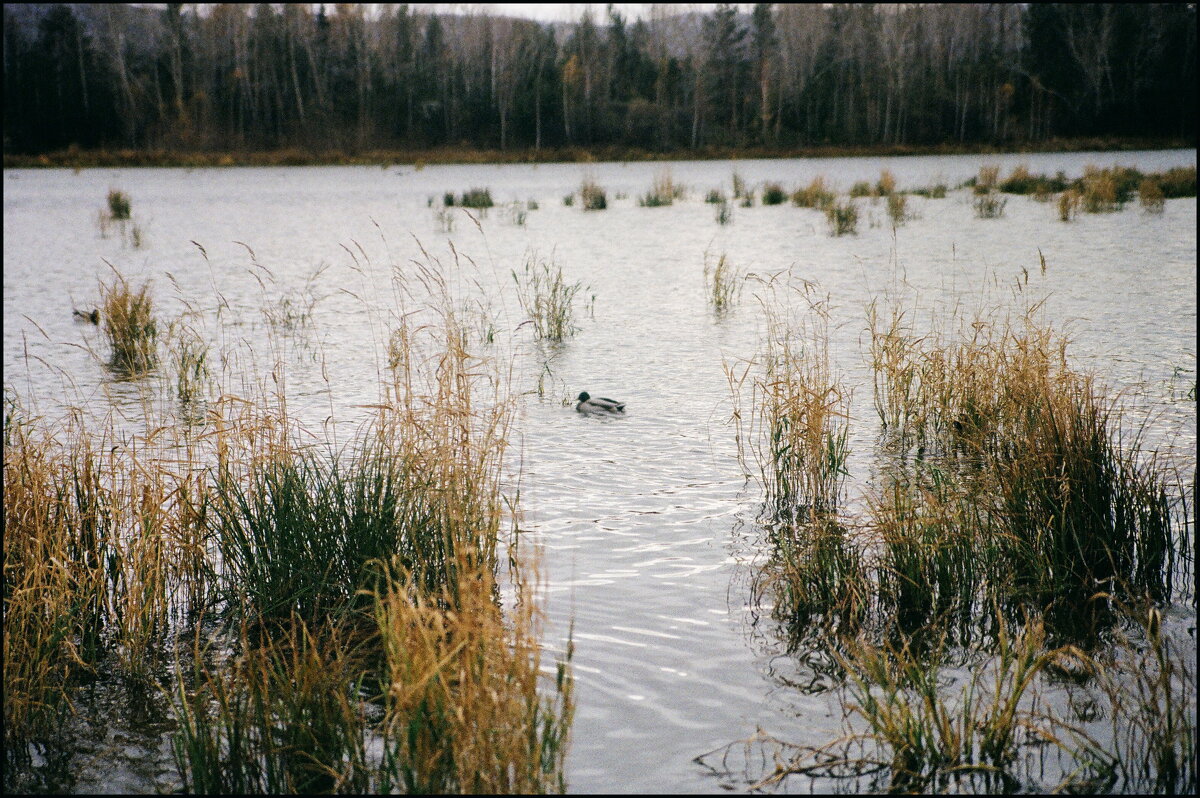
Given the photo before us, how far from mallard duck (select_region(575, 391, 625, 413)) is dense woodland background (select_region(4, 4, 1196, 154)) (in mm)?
48099

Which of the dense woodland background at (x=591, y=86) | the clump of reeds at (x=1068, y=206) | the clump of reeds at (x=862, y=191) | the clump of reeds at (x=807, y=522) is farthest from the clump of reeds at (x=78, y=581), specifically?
the dense woodland background at (x=591, y=86)

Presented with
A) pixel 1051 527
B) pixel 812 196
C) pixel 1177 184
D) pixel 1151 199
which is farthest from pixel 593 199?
pixel 1051 527

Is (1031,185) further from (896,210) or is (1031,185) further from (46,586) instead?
(46,586)

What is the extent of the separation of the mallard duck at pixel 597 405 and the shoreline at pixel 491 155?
39.2m

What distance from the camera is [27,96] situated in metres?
52.6

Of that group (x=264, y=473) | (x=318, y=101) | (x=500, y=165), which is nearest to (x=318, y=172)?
(x=500, y=165)

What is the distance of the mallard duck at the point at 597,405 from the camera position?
647 centimetres

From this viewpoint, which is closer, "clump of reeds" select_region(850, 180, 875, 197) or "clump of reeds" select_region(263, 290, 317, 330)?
"clump of reeds" select_region(263, 290, 317, 330)

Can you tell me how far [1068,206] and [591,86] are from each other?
148 ft

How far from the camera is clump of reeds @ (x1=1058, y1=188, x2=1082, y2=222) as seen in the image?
55.5 ft

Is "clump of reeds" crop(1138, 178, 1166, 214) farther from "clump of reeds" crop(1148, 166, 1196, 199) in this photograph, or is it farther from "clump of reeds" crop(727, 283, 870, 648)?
"clump of reeds" crop(727, 283, 870, 648)

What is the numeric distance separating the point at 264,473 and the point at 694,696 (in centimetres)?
173

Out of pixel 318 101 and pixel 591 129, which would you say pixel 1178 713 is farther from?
pixel 318 101

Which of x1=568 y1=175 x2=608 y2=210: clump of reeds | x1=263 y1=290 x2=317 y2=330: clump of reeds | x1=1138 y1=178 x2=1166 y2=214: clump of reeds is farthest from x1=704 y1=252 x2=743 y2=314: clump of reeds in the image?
x1=568 y1=175 x2=608 y2=210: clump of reeds
